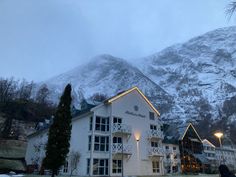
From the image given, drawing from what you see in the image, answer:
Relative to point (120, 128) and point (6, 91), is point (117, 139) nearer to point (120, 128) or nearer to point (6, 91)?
point (120, 128)

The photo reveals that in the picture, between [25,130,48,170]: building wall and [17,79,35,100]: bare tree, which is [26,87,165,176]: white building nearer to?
[25,130,48,170]: building wall

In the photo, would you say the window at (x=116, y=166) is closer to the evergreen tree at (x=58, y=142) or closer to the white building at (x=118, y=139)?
the white building at (x=118, y=139)

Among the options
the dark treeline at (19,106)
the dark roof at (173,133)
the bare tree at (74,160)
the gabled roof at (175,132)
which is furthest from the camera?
the dark treeline at (19,106)

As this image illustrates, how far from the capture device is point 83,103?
128ft

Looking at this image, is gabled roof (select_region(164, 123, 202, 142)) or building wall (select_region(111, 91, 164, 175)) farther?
gabled roof (select_region(164, 123, 202, 142))

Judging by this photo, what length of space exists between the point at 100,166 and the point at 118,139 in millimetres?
5054

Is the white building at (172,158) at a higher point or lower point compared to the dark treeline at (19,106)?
lower

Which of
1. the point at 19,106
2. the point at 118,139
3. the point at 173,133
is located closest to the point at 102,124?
the point at 118,139

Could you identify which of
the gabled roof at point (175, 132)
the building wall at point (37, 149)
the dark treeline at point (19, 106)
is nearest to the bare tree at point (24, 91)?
the dark treeline at point (19, 106)

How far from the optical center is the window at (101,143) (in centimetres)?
3475

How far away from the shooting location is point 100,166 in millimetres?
34000

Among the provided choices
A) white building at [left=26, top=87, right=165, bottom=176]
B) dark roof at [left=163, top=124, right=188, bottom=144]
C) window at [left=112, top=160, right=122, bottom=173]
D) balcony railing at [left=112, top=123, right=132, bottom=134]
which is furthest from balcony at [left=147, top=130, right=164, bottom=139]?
dark roof at [left=163, top=124, right=188, bottom=144]

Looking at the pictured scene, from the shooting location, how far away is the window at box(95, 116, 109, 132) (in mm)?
35994

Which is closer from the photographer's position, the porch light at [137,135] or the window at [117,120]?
the window at [117,120]
